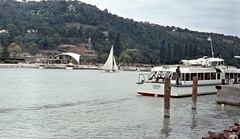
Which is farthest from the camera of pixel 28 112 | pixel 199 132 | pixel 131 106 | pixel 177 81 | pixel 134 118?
pixel 177 81

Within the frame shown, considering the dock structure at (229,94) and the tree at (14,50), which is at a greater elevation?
the tree at (14,50)

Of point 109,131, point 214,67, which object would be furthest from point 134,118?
point 214,67

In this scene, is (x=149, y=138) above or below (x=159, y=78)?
below

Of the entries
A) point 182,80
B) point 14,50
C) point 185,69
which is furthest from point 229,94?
point 14,50

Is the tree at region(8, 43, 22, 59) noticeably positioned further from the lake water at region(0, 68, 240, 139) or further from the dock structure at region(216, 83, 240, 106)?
the dock structure at region(216, 83, 240, 106)

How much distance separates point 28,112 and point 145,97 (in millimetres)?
14529

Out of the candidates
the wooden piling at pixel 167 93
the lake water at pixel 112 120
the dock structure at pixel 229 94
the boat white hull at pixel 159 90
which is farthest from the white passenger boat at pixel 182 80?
the wooden piling at pixel 167 93

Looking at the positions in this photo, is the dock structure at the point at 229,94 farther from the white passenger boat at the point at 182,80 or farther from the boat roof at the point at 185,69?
the boat roof at the point at 185,69

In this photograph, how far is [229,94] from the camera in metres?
33.4

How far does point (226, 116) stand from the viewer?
95.8 ft

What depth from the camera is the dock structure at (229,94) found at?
32406mm

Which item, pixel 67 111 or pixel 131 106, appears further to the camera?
pixel 131 106

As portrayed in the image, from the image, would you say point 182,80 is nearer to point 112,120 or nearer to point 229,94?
point 229,94

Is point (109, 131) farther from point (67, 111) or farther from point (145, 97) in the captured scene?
point (145, 97)
